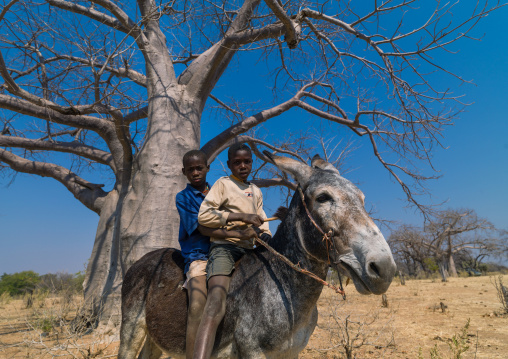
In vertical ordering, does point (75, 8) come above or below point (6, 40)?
above

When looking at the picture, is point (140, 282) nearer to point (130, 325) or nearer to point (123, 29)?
point (130, 325)

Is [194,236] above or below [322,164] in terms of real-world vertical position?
below

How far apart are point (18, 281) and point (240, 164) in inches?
1089

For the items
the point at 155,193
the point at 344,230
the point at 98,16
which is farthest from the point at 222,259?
the point at 98,16

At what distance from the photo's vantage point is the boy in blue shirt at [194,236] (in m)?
2.03

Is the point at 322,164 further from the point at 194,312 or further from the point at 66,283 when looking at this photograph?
the point at 66,283

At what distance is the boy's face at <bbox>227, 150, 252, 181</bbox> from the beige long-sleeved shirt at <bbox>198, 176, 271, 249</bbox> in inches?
2.2

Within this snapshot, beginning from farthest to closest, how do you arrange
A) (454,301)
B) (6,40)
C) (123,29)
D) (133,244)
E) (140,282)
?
(454,301)
(123,29)
(133,244)
(6,40)
(140,282)

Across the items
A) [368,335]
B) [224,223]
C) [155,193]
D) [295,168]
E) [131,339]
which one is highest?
[155,193]

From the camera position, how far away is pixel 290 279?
81.0 inches

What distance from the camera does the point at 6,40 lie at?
161 inches

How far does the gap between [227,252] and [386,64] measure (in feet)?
16.0

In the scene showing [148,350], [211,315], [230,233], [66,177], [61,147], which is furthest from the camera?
[66,177]

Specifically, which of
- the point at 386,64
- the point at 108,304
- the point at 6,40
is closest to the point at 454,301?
the point at 386,64
